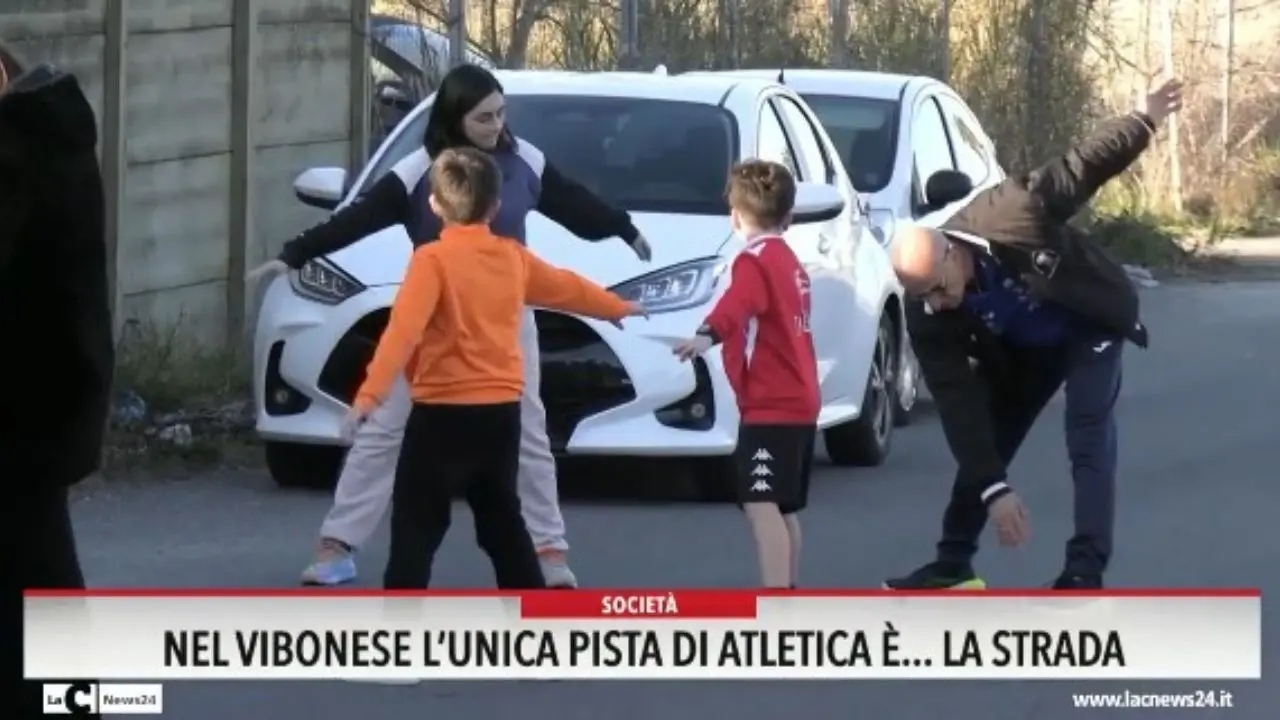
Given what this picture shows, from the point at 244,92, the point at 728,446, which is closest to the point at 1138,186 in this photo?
the point at 244,92

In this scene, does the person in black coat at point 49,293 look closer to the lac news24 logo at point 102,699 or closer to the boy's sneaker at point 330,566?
the lac news24 logo at point 102,699

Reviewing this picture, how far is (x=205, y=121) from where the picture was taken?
47.7 ft

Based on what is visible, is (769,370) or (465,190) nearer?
(465,190)

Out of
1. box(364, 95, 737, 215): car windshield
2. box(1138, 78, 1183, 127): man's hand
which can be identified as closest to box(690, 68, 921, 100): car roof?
box(364, 95, 737, 215): car windshield

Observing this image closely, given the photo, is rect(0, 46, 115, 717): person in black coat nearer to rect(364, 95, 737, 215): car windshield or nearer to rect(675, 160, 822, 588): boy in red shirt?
rect(675, 160, 822, 588): boy in red shirt

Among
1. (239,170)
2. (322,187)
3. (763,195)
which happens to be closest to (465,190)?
(763,195)

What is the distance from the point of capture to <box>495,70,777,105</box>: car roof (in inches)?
481

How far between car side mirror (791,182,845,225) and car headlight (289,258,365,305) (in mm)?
1762

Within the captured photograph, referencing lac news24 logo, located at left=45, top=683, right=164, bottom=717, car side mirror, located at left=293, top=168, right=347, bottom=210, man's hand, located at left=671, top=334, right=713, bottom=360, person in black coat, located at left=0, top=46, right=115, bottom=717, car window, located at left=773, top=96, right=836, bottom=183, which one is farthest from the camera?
car window, located at left=773, top=96, right=836, bottom=183

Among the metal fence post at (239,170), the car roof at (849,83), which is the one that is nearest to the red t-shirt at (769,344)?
the metal fence post at (239,170)

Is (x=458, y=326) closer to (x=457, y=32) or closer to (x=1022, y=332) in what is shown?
(x=1022, y=332)

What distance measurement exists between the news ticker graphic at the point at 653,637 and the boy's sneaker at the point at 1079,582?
1.99 feet

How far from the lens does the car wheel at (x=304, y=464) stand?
11344 millimetres

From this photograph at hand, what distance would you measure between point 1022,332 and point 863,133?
695 centimetres
